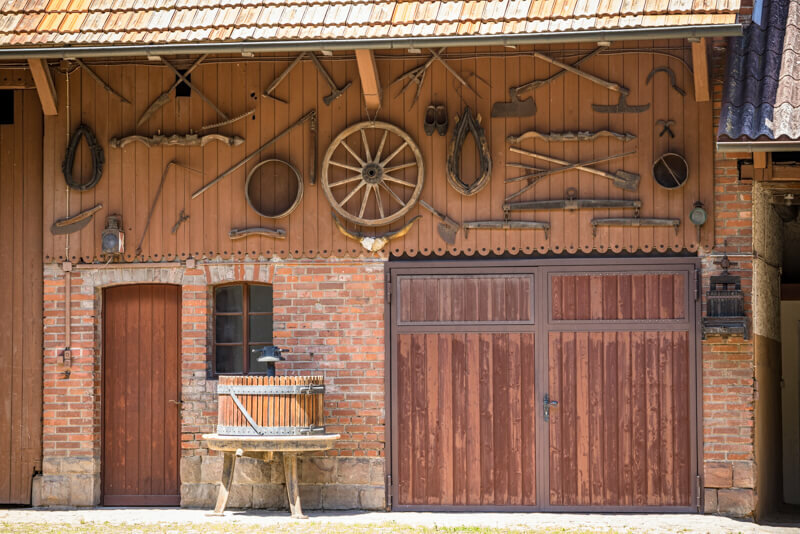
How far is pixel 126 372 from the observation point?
520 inches

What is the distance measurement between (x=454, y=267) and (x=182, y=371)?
312cm

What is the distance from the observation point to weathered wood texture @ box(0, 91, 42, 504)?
13.3m

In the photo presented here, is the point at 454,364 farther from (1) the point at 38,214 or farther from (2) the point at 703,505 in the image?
(1) the point at 38,214

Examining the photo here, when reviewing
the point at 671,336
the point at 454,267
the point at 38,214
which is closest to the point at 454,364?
the point at 454,267

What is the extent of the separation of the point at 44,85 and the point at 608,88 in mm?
5943

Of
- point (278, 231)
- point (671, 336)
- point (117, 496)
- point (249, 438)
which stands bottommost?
point (117, 496)

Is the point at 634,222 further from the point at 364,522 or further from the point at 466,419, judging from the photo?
the point at 364,522

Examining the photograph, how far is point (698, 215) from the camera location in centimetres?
1208

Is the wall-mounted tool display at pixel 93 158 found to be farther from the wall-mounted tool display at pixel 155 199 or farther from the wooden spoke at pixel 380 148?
the wooden spoke at pixel 380 148

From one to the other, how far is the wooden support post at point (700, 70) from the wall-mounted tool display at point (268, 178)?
4.16 m

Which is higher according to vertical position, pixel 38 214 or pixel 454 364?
pixel 38 214

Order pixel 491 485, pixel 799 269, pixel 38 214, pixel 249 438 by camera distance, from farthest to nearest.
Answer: pixel 799 269 < pixel 38 214 < pixel 491 485 < pixel 249 438

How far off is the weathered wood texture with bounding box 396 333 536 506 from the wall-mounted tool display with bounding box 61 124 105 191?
3.75 metres

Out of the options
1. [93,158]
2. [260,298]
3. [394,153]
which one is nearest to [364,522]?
[260,298]
